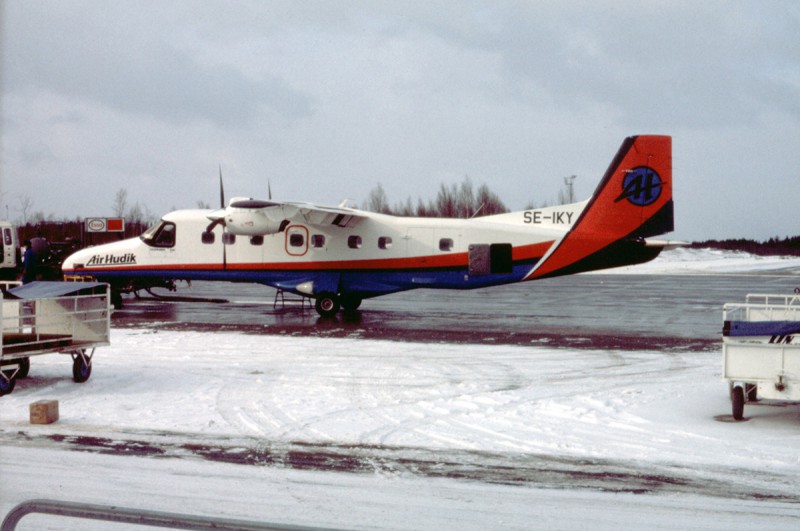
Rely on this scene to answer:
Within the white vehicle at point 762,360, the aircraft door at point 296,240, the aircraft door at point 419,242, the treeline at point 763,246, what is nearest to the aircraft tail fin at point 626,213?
the aircraft door at point 419,242

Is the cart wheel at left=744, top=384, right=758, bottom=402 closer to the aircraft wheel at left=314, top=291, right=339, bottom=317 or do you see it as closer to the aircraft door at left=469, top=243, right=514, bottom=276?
the aircraft door at left=469, top=243, right=514, bottom=276

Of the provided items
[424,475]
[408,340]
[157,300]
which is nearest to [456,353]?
[408,340]

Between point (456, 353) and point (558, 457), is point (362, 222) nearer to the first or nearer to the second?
point (456, 353)

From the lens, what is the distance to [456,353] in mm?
15945

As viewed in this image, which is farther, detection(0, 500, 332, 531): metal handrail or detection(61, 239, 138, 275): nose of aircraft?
detection(61, 239, 138, 275): nose of aircraft

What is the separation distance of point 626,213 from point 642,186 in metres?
0.85

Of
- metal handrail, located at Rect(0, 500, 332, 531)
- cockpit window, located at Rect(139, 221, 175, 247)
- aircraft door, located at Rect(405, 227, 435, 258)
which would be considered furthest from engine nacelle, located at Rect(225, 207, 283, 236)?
metal handrail, located at Rect(0, 500, 332, 531)

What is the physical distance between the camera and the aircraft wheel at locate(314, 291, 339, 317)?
22.9 metres

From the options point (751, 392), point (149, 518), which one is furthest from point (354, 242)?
point (149, 518)

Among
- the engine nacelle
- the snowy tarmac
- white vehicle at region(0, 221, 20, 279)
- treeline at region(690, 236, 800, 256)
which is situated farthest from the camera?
treeline at region(690, 236, 800, 256)

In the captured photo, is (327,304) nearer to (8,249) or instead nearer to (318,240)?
(318,240)

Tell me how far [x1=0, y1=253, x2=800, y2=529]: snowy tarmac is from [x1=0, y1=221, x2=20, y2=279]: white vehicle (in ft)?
67.8

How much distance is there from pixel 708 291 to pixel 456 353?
2237 centimetres

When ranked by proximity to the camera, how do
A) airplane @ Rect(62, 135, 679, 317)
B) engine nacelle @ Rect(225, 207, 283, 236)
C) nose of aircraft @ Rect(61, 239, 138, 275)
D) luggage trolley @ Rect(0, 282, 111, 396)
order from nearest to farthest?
luggage trolley @ Rect(0, 282, 111, 396) < airplane @ Rect(62, 135, 679, 317) < engine nacelle @ Rect(225, 207, 283, 236) < nose of aircraft @ Rect(61, 239, 138, 275)
